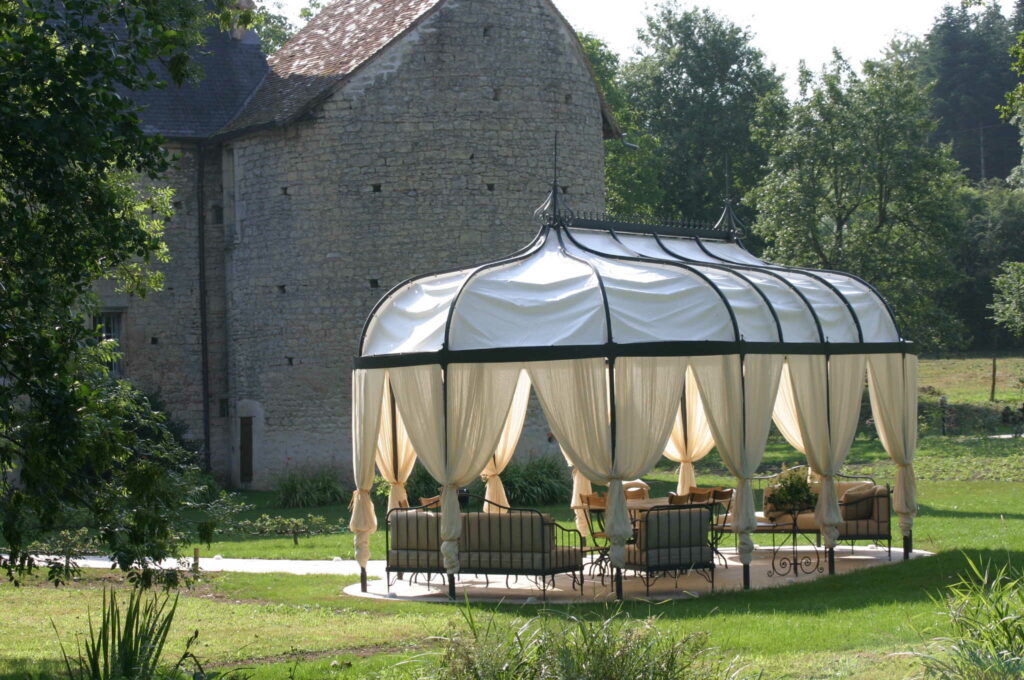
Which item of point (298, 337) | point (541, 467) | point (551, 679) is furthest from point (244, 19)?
point (298, 337)

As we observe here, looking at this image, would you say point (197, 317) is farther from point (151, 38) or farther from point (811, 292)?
point (151, 38)

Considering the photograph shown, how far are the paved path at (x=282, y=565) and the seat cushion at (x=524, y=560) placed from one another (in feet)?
7.76

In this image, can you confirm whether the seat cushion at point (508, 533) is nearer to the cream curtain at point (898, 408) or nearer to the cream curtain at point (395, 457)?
the cream curtain at point (395, 457)

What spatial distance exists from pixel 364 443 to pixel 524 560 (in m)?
2.37

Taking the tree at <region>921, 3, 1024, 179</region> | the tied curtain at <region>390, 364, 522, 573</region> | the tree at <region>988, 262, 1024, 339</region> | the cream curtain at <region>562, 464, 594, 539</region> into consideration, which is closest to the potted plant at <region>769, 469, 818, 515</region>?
the cream curtain at <region>562, 464, 594, 539</region>

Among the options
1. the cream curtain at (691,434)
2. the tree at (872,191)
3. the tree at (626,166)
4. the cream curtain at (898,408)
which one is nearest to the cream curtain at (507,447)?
the cream curtain at (691,434)

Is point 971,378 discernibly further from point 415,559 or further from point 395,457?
point 415,559

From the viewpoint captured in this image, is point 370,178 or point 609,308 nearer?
point 609,308

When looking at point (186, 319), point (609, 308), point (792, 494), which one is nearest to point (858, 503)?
point (792, 494)

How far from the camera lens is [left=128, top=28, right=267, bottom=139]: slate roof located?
87.7 feet

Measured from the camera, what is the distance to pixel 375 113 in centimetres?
2420

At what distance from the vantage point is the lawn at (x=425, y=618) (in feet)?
29.2

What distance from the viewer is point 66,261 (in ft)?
27.3

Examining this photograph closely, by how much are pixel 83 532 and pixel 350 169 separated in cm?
1277
